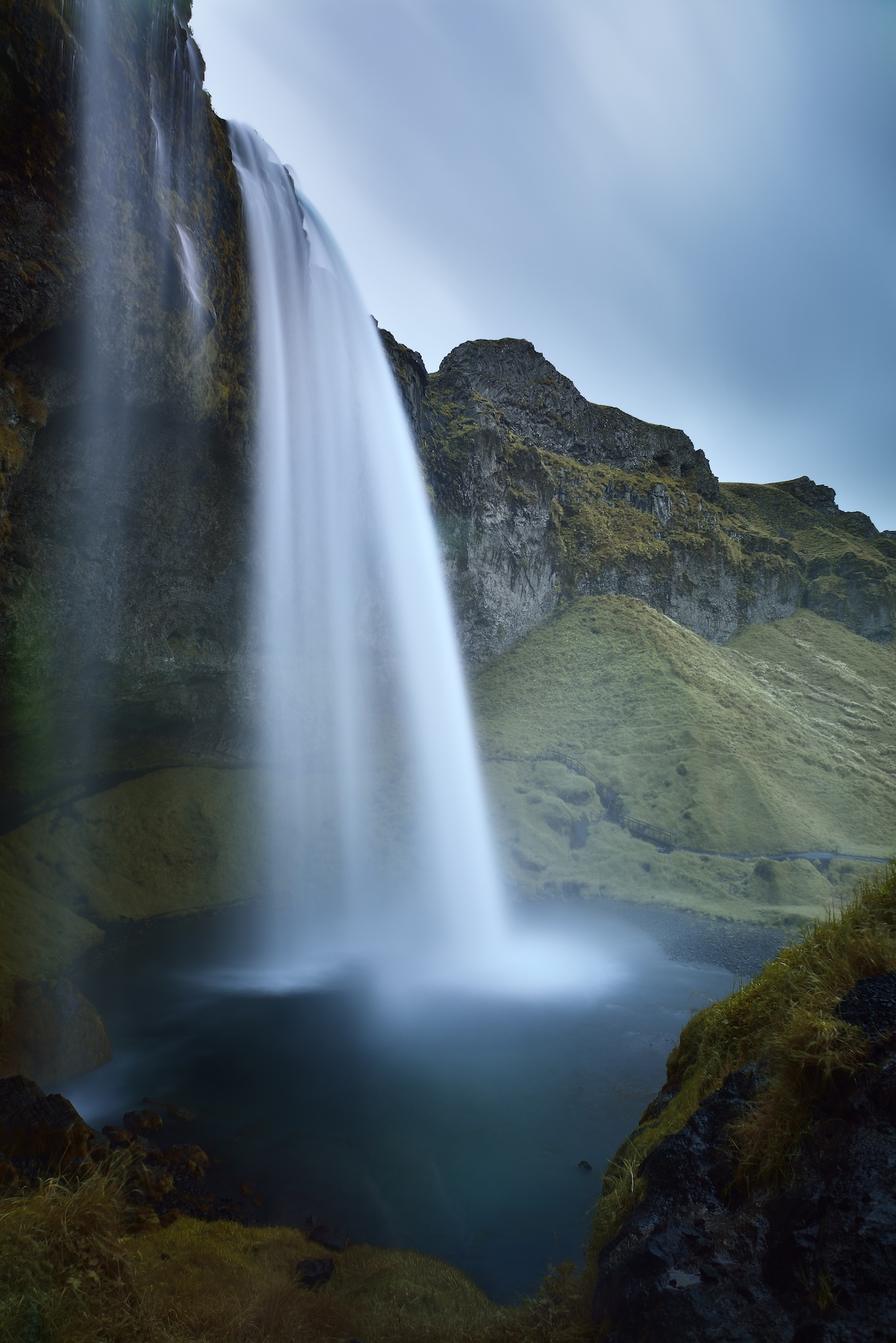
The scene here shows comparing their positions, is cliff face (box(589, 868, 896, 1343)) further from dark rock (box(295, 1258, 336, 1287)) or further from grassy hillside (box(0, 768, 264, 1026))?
grassy hillside (box(0, 768, 264, 1026))

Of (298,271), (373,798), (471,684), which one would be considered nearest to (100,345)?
(298,271)

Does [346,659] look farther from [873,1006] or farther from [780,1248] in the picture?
[780,1248]

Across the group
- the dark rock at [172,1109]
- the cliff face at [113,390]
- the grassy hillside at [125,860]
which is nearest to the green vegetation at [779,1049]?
the dark rock at [172,1109]

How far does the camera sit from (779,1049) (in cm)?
425

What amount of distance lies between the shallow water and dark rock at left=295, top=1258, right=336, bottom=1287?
5.13 ft

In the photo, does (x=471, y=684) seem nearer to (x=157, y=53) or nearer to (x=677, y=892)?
(x=677, y=892)

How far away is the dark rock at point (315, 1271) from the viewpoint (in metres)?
6.09

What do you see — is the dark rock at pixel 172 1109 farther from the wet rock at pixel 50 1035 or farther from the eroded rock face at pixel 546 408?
the eroded rock face at pixel 546 408

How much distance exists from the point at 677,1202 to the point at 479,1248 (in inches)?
205

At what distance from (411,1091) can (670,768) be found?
24.4 meters

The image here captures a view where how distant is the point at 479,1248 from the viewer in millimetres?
7699

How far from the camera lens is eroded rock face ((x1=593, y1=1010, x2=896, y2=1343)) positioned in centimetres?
295

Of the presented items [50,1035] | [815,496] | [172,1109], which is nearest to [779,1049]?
[172,1109]

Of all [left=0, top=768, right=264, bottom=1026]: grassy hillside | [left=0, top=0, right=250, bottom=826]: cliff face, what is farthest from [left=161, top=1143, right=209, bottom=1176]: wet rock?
[left=0, top=0, right=250, bottom=826]: cliff face
